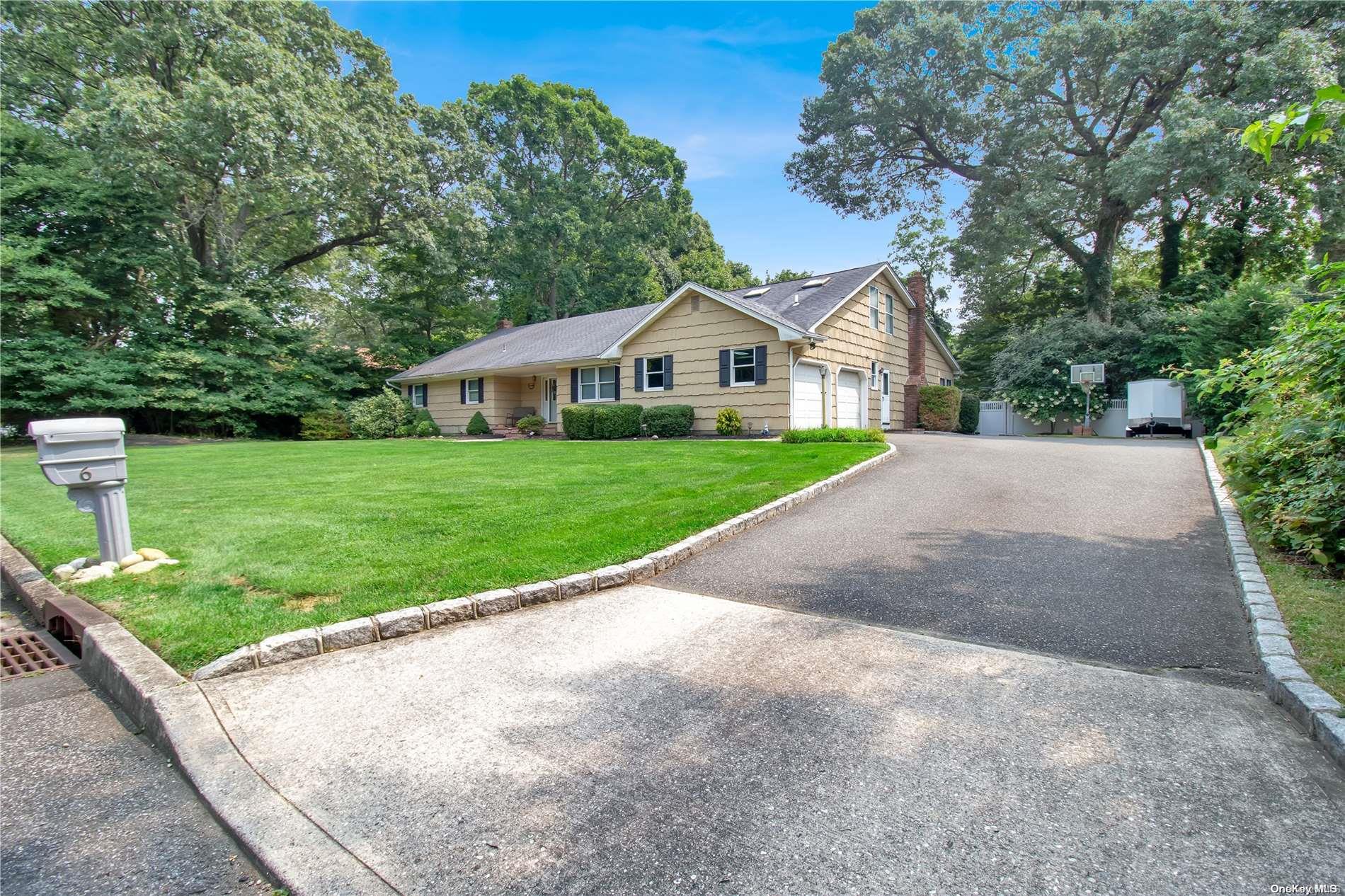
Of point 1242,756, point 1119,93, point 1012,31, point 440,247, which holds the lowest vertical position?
point 1242,756

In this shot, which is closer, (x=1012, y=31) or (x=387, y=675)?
(x=387, y=675)

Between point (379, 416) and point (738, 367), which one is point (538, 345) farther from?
point (738, 367)

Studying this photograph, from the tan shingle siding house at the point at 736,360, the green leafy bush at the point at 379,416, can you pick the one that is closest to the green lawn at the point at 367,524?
the tan shingle siding house at the point at 736,360

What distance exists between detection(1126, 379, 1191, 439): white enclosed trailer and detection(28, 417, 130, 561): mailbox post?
923 inches

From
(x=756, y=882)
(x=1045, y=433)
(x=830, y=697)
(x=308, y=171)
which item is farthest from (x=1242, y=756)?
(x=308, y=171)

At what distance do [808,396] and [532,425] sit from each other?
10115mm

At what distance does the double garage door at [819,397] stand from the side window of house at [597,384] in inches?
257

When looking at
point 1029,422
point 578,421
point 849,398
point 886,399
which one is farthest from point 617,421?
point 1029,422

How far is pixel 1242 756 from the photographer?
2311 mm

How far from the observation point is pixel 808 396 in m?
16.6

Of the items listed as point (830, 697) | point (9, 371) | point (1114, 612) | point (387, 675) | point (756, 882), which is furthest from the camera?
point (9, 371)

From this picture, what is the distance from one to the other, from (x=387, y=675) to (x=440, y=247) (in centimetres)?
2733

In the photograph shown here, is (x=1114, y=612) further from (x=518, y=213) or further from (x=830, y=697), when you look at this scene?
(x=518, y=213)

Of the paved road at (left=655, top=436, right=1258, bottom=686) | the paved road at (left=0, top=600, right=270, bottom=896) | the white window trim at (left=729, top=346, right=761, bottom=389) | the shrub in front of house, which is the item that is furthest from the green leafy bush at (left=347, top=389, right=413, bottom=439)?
the paved road at (left=0, top=600, right=270, bottom=896)
